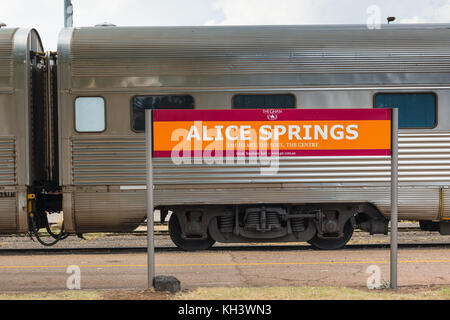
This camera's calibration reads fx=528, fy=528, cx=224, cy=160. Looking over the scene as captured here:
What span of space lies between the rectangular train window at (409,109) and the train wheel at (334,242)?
6.72 feet

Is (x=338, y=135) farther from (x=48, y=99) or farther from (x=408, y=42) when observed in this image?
(x=48, y=99)

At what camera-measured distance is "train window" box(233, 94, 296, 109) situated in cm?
858

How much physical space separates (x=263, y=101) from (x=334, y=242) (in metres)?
2.81

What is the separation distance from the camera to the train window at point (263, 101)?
8.58 m

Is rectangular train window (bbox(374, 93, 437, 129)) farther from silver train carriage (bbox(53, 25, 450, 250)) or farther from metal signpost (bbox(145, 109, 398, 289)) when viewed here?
metal signpost (bbox(145, 109, 398, 289))

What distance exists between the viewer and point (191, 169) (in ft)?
27.5

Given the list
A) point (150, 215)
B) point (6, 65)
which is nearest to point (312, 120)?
point (150, 215)

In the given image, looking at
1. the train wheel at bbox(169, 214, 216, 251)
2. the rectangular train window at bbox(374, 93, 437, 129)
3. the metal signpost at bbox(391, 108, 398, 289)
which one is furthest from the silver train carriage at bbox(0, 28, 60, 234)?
the rectangular train window at bbox(374, 93, 437, 129)

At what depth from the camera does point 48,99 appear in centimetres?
880

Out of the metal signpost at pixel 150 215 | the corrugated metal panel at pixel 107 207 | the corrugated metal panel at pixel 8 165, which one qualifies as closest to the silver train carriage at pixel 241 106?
the corrugated metal panel at pixel 107 207

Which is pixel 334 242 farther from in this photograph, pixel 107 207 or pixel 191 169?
pixel 107 207

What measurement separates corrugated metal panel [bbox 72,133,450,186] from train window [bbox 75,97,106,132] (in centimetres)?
20
